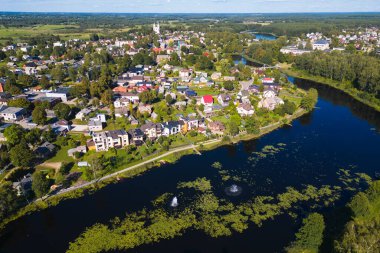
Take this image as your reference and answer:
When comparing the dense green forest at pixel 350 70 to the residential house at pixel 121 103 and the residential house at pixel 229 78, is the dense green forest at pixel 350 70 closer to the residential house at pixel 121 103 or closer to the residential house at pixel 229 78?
the residential house at pixel 229 78

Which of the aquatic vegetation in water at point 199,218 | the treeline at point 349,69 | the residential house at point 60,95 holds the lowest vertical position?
the aquatic vegetation in water at point 199,218

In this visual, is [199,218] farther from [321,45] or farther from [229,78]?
[321,45]

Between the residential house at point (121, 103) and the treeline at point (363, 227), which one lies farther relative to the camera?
the residential house at point (121, 103)

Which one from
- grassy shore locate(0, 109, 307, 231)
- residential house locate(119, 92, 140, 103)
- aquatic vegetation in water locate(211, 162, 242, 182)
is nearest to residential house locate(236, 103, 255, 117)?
grassy shore locate(0, 109, 307, 231)

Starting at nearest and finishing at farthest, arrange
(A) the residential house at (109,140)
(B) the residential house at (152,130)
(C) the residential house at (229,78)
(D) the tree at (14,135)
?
(D) the tree at (14,135)
(A) the residential house at (109,140)
(B) the residential house at (152,130)
(C) the residential house at (229,78)

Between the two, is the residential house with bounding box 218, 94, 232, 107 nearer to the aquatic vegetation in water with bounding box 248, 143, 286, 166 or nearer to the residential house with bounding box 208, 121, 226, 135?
the residential house with bounding box 208, 121, 226, 135

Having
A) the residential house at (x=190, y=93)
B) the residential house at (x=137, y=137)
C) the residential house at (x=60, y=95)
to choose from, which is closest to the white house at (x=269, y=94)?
the residential house at (x=190, y=93)

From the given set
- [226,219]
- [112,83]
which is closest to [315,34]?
[112,83]
